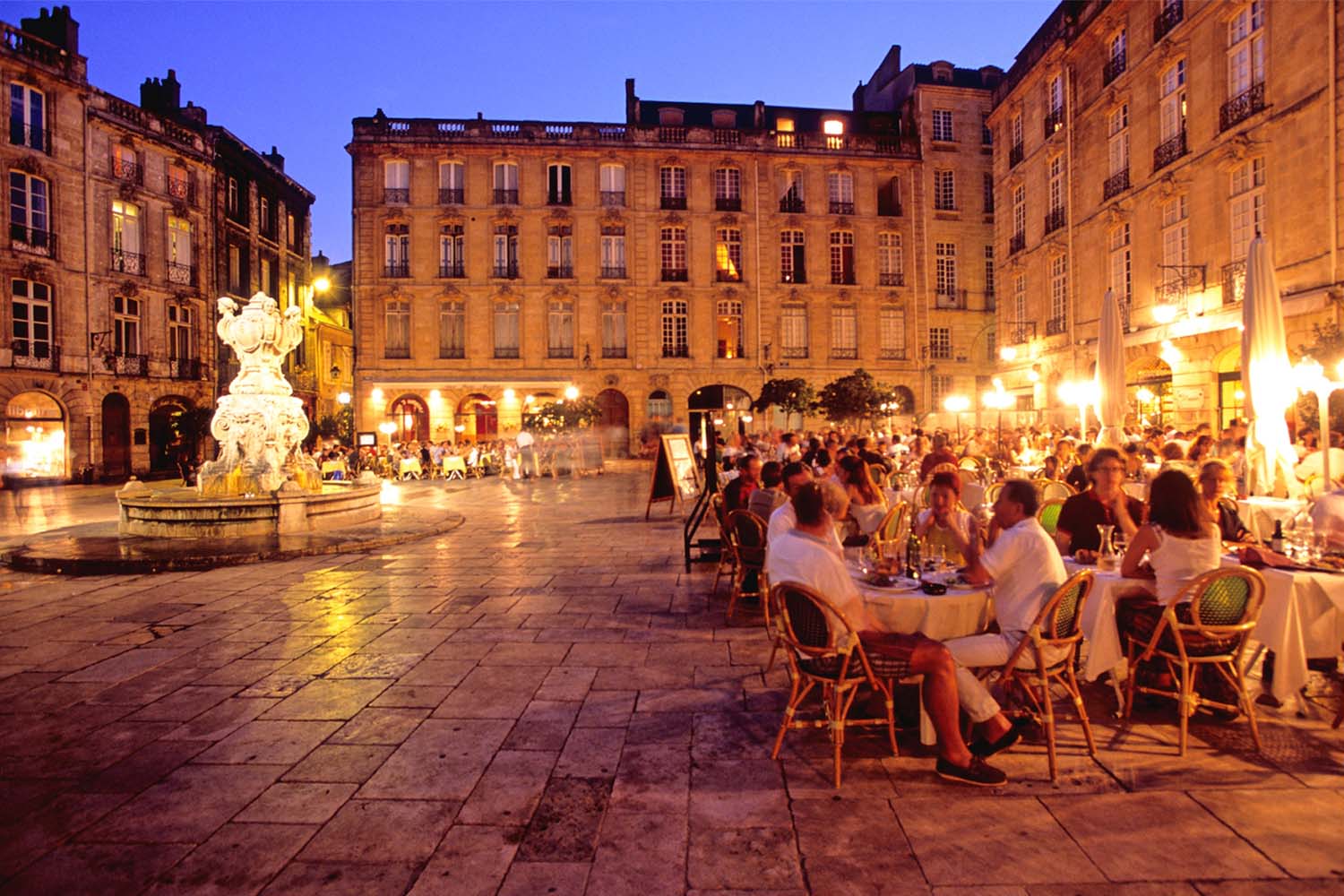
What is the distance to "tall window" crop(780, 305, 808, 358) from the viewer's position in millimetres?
31875

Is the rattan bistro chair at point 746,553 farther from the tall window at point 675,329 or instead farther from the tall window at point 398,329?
the tall window at point 398,329

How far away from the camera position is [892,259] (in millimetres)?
32750

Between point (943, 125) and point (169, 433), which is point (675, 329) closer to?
point (943, 125)

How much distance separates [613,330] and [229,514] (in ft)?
74.0

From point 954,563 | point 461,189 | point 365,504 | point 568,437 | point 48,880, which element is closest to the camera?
point 48,880

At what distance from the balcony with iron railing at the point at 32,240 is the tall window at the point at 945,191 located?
3111 centimetres

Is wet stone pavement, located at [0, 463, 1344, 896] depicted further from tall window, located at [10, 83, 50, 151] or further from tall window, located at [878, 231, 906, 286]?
tall window, located at [878, 231, 906, 286]

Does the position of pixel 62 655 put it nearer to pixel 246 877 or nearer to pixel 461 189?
pixel 246 877

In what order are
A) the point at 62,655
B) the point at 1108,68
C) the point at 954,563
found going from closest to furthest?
1. the point at 954,563
2. the point at 62,655
3. the point at 1108,68

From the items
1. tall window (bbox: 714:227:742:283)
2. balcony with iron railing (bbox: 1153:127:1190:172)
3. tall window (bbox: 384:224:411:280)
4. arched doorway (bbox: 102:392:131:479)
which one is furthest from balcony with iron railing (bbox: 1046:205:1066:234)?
arched doorway (bbox: 102:392:131:479)

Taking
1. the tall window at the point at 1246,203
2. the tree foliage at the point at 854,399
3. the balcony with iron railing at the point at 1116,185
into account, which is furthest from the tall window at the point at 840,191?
the tall window at the point at 1246,203

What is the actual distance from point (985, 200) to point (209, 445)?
3204cm

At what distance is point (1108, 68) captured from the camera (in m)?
19.8

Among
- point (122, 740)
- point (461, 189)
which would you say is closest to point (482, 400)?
point (461, 189)
